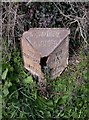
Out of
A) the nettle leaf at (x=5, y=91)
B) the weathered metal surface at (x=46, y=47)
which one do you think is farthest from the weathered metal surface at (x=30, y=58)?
the nettle leaf at (x=5, y=91)

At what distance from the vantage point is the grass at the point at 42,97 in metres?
3.62

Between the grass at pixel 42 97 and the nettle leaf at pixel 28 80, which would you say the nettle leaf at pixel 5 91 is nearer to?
the grass at pixel 42 97

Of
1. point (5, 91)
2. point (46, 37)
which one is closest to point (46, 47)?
point (46, 37)

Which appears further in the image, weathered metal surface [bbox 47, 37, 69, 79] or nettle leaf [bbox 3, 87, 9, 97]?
weathered metal surface [bbox 47, 37, 69, 79]

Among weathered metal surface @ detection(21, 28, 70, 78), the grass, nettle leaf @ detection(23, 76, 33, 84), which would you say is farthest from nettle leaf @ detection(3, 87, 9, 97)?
weathered metal surface @ detection(21, 28, 70, 78)

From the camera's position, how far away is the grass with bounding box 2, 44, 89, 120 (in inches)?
143

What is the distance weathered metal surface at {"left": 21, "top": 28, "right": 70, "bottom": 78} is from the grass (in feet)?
0.31

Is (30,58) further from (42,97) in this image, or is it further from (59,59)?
(42,97)

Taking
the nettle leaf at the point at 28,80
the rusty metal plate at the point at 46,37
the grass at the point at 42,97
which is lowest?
the grass at the point at 42,97

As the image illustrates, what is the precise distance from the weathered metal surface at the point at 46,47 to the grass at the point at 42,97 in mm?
95

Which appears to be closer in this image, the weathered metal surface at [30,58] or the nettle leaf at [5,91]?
the nettle leaf at [5,91]

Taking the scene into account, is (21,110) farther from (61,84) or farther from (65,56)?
(65,56)

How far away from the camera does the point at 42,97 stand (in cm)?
383

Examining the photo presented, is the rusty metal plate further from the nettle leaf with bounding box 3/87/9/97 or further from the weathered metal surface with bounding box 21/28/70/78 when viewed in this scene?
the nettle leaf with bounding box 3/87/9/97
